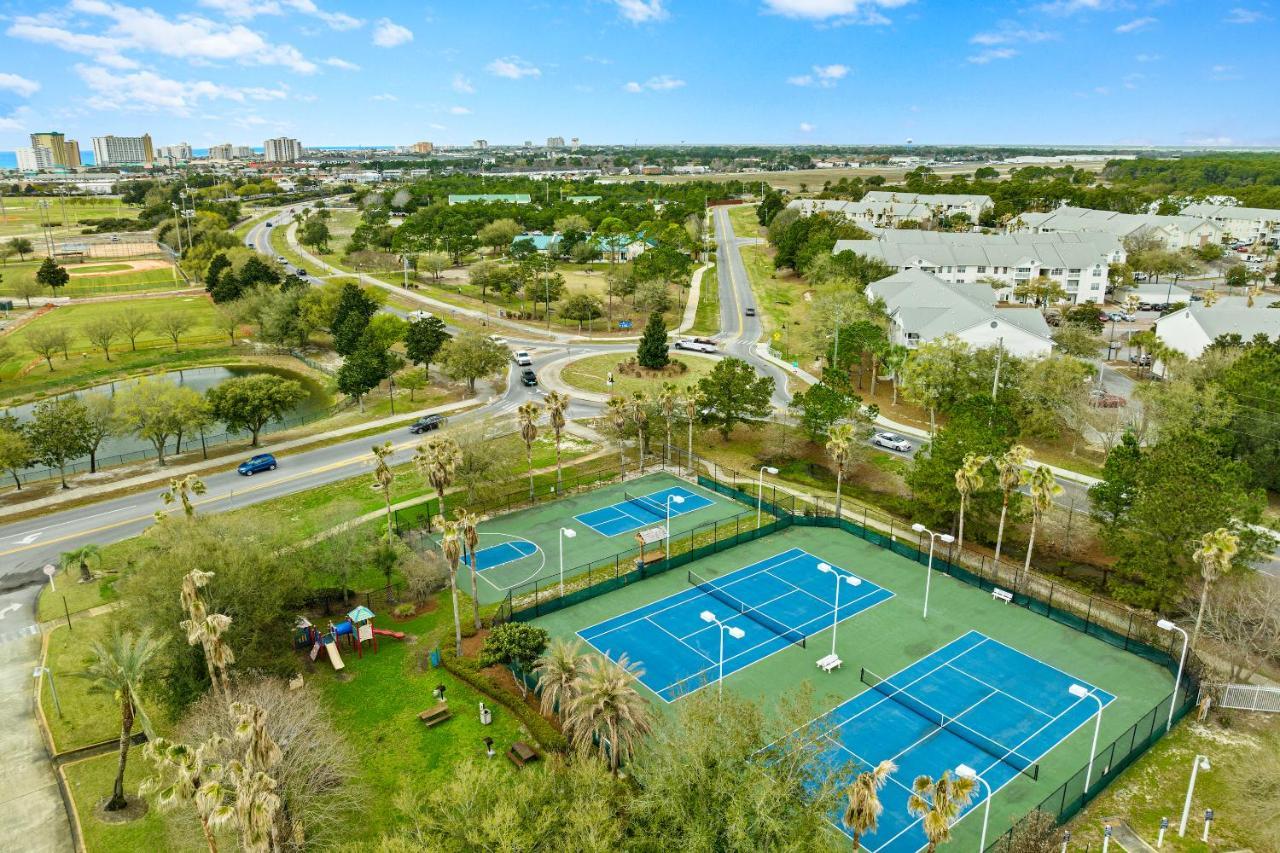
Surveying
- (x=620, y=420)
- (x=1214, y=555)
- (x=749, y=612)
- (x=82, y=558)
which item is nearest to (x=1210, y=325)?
(x=1214, y=555)

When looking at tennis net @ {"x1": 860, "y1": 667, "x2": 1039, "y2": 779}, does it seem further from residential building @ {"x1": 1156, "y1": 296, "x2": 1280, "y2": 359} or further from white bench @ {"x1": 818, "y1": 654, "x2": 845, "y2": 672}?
residential building @ {"x1": 1156, "y1": 296, "x2": 1280, "y2": 359}

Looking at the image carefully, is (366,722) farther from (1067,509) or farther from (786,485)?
(1067,509)

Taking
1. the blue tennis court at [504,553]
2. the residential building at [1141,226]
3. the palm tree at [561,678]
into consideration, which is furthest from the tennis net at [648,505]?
the residential building at [1141,226]

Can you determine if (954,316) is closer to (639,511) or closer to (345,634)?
(639,511)

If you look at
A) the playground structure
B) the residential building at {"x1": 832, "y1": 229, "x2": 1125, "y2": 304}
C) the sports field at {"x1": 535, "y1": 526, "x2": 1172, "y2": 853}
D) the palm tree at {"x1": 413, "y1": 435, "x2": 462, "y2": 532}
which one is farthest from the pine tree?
the playground structure

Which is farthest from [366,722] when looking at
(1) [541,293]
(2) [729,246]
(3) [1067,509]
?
(2) [729,246]
